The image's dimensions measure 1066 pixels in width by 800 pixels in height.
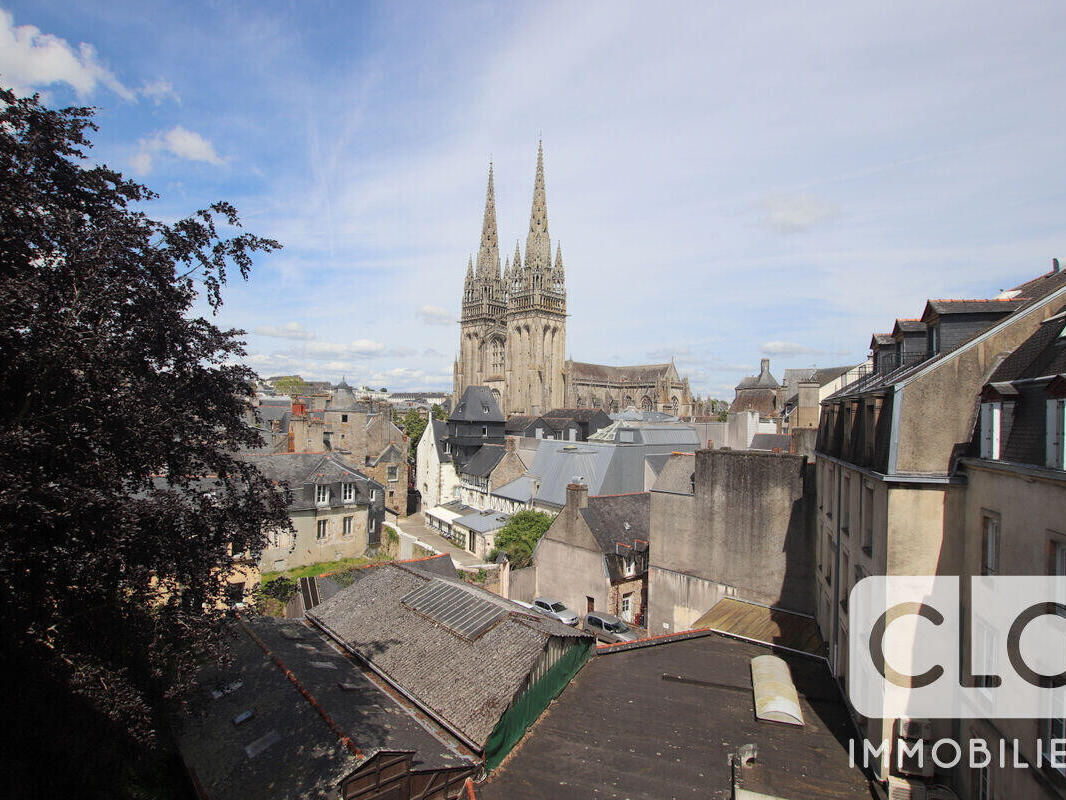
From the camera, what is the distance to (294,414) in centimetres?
3831

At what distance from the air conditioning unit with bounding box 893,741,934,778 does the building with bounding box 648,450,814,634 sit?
9.96 m

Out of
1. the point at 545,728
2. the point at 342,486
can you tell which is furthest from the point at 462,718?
the point at 342,486

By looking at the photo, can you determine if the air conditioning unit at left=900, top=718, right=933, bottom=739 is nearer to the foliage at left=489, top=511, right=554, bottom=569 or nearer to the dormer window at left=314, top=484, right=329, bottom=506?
the foliage at left=489, top=511, right=554, bottom=569

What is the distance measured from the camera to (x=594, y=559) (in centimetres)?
2634

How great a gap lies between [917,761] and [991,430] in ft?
17.9

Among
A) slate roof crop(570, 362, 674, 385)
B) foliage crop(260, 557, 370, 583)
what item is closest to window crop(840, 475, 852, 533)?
foliage crop(260, 557, 370, 583)

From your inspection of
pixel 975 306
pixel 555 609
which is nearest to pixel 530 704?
pixel 975 306

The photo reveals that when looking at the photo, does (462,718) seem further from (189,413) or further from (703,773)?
(189,413)

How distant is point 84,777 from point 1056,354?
1507 cm

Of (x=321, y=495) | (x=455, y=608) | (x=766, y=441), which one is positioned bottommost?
(x=455, y=608)

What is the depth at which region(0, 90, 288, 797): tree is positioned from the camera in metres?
7.23

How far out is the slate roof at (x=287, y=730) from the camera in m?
10.6

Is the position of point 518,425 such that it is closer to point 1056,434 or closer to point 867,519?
point 867,519

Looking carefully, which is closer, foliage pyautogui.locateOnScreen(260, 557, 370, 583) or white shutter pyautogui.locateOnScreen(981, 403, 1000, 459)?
white shutter pyautogui.locateOnScreen(981, 403, 1000, 459)
